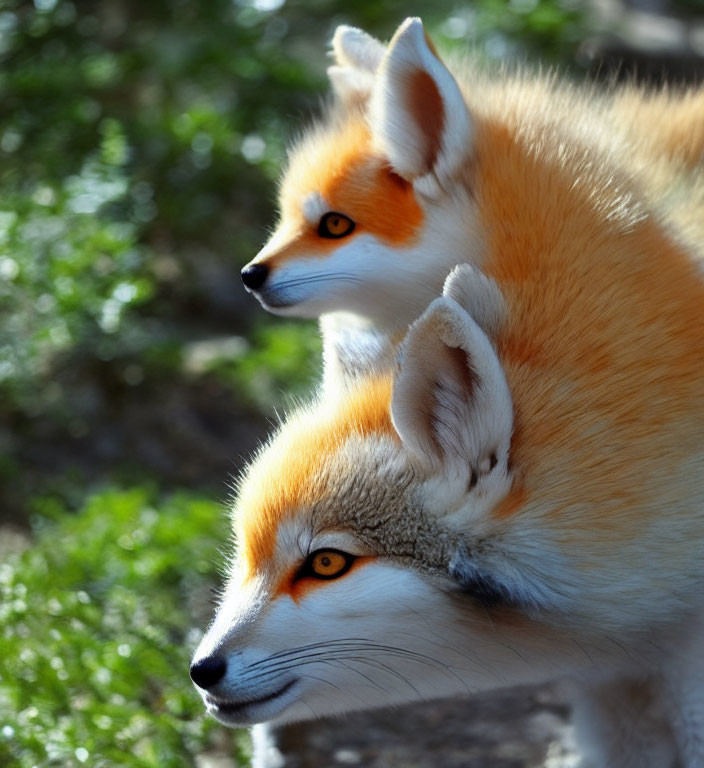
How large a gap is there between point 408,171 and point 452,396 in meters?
1.24

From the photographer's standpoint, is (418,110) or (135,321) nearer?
(418,110)

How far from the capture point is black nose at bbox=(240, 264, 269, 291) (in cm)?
367

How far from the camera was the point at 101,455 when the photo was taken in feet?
18.9

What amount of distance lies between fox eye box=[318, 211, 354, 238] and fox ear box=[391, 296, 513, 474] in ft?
4.32

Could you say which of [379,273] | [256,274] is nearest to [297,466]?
[379,273]

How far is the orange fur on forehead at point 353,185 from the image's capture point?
11.5 feet

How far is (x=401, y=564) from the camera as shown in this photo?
245 centimetres

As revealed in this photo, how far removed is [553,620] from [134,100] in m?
5.97

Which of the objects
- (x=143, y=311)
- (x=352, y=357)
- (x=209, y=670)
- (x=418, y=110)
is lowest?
(x=143, y=311)

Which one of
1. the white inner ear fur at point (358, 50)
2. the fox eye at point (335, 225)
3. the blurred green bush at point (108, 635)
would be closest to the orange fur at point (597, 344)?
the fox eye at point (335, 225)

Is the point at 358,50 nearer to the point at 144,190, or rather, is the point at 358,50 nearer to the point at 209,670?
the point at 209,670

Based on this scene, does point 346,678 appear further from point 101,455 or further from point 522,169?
point 101,455

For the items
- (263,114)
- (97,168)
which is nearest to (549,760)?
(97,168)

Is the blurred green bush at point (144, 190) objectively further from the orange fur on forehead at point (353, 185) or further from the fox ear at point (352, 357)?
the fox ear at point (352, 357)
